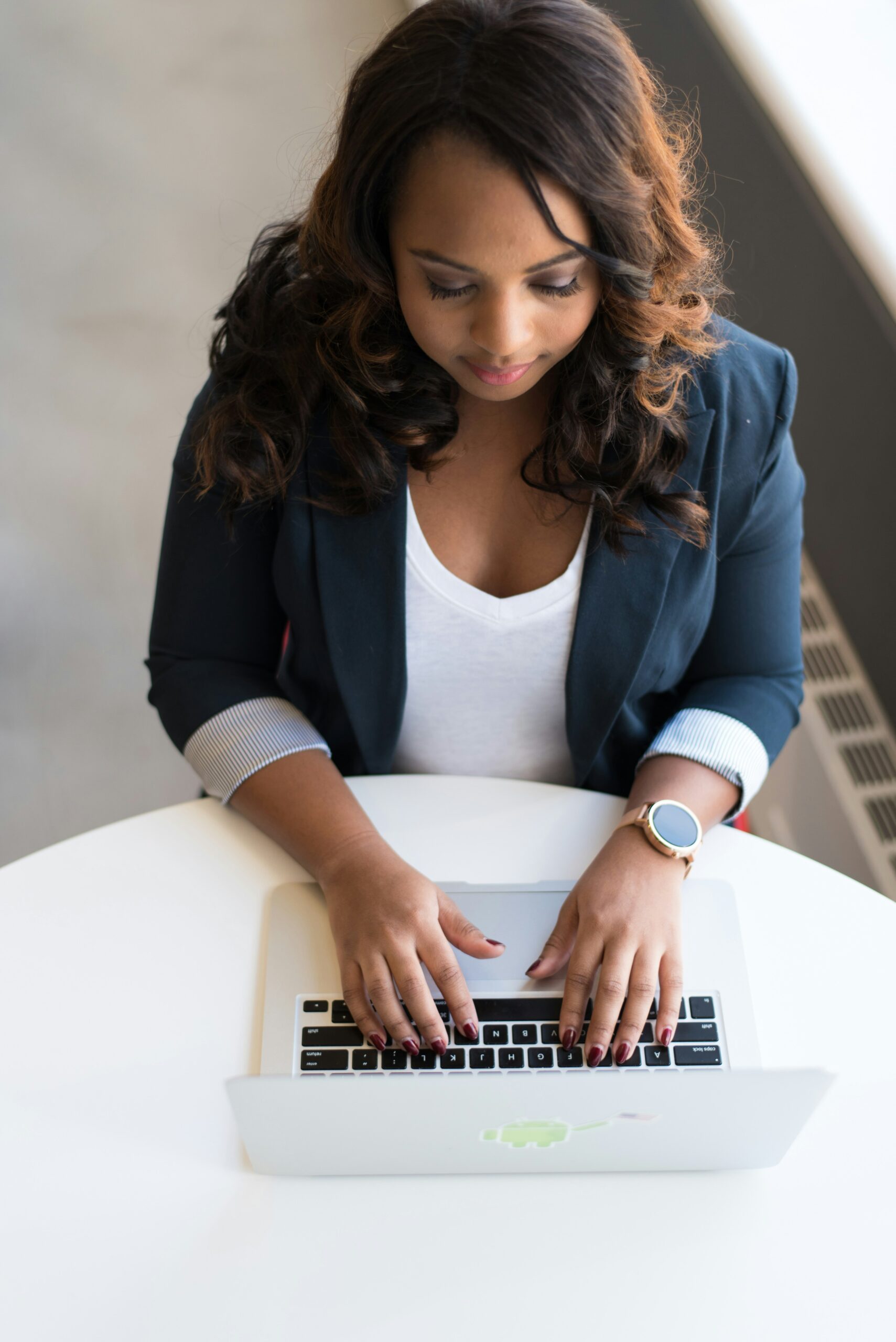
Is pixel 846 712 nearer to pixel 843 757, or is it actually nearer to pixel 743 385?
pixel 843 757

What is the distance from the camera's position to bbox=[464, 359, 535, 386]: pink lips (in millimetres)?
947

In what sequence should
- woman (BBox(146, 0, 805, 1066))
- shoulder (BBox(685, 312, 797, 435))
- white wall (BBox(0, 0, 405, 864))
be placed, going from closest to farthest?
woman (BBox(146, 0, 805, 1066)), shoulder (BBox(685, 312, 797, 435)), white wall (BBox(0, 0, 405, 864))

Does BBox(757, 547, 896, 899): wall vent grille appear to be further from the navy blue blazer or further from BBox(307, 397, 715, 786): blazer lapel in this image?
BBox(307, 397, 715, 786): blazer lapel

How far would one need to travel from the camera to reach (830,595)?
6.81 feet

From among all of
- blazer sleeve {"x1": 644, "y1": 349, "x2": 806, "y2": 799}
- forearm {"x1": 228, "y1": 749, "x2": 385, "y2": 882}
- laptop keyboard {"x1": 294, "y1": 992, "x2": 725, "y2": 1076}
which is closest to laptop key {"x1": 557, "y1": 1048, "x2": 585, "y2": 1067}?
laptop keyboard {"x1": 294, "y1": 992, "x2": 725, "y2": 1076}

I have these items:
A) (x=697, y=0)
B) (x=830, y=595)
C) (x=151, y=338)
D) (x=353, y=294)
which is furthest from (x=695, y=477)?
(x=151, y=338)

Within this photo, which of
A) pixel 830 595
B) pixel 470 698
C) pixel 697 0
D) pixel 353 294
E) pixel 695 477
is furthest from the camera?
pixel 830 595

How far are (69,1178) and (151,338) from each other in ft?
8.08

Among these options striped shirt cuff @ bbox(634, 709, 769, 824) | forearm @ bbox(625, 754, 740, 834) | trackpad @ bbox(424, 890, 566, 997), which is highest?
striped shirt cuff @ bbox(634, 709, 769, 824)

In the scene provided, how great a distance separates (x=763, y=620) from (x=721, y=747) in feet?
0.52

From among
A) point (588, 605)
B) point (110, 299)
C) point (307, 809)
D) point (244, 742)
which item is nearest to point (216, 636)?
point (244, 742)

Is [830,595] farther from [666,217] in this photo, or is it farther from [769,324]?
[666,217]

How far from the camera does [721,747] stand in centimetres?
115

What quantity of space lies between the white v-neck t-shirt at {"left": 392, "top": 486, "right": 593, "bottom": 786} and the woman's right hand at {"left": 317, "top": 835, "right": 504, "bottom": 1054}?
24cm
